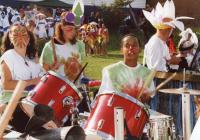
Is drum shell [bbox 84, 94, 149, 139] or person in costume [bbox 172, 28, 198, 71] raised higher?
person in costume [bbox 172, 28, 198, 71]

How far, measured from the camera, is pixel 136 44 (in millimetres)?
4906

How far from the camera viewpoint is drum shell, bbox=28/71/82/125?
15.9 ft

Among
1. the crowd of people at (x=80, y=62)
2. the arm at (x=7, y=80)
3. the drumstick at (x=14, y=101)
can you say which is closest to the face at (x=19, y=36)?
the crowd of people at (x=80, y=62)

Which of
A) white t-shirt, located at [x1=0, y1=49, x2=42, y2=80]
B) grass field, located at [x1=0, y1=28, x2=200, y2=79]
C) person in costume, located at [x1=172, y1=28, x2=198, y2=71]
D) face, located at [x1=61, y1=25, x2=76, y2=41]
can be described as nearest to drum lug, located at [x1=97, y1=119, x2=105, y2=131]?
white t-shirt, located at [x1=0, y1=49, x2=42, y2=80]

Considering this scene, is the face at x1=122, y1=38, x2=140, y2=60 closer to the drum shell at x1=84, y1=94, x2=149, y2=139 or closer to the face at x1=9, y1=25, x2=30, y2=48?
the drum shell at x1=84, y1=94, x2=149, y2=139

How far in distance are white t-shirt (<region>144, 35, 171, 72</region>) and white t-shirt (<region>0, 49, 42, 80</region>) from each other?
1.55 m

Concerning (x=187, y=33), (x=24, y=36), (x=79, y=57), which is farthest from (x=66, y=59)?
(x=187, y=33)

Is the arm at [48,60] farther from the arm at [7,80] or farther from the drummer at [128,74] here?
the drummer at [128,74]

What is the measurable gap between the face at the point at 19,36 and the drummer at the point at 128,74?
2.86ft

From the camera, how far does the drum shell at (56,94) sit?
191 inches

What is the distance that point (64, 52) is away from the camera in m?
5.64

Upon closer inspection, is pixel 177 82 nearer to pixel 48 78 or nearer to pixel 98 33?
pixel 48 78

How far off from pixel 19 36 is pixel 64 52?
0.77 m

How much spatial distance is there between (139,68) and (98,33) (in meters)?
12.8
